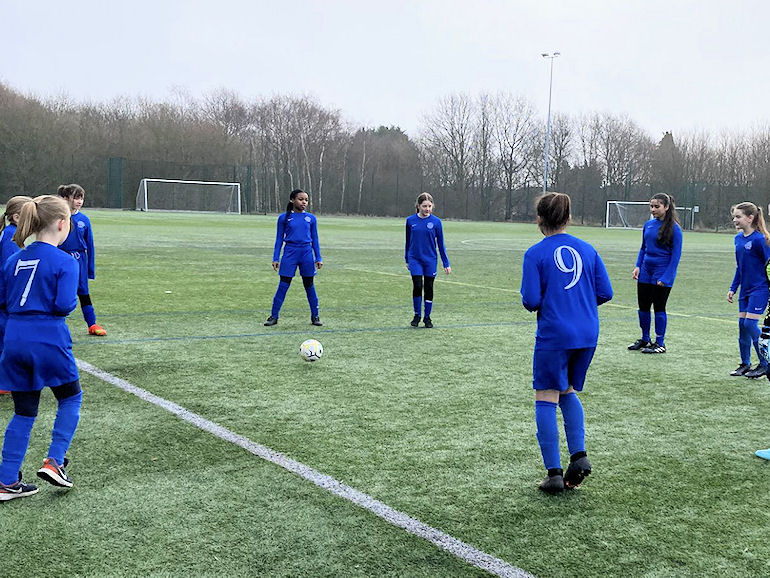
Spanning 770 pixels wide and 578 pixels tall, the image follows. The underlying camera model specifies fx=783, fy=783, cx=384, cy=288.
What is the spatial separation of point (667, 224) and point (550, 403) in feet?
17.2

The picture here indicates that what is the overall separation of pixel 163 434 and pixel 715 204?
207 ft

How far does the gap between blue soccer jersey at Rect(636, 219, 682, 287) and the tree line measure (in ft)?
180

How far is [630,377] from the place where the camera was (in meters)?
7.79

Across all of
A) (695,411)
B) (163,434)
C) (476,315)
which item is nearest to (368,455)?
(163,434)

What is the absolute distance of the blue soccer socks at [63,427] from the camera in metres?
4.41

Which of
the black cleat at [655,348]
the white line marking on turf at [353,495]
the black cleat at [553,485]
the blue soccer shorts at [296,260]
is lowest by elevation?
the white line marking on turf at [353,495]

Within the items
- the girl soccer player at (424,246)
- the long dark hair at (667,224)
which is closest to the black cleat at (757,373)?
the long dark hair at (667,224)

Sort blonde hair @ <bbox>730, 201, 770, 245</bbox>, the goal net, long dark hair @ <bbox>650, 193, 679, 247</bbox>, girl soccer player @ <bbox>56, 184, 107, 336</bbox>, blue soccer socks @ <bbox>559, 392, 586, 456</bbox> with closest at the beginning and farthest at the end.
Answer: blue soccer socks @ <bbox>559, 392, 586, 456</bbox>
blonde hair @ <bbox>730, 201, 770, 245</bbox>
girl soccer player @ <bbox>56, 184, 107, 336</bbox>
long dark hair @ <bbox>650, 193, 679, 247</bbox>
the goal net

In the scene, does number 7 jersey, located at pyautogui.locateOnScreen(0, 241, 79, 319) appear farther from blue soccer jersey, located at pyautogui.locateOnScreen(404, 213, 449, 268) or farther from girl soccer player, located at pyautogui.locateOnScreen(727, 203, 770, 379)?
blue soccer jersey, located at pyautogui.locateOnScreen(404, 213, 449, 268)

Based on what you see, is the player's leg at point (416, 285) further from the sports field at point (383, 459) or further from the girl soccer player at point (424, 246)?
the sports field at point (383, 459)

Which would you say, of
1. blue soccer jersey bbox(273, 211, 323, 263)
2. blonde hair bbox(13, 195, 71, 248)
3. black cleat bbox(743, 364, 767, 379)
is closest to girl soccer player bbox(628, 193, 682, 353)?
black cleat bbox(743, 364, 767, 379)

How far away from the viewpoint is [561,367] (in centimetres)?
447

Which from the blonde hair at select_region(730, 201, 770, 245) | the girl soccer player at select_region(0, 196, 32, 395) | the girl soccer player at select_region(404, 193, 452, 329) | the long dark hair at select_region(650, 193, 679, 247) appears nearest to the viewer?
the girl soccer player at select_region(0, 196, 32, 395)

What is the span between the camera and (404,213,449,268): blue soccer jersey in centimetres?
1045
